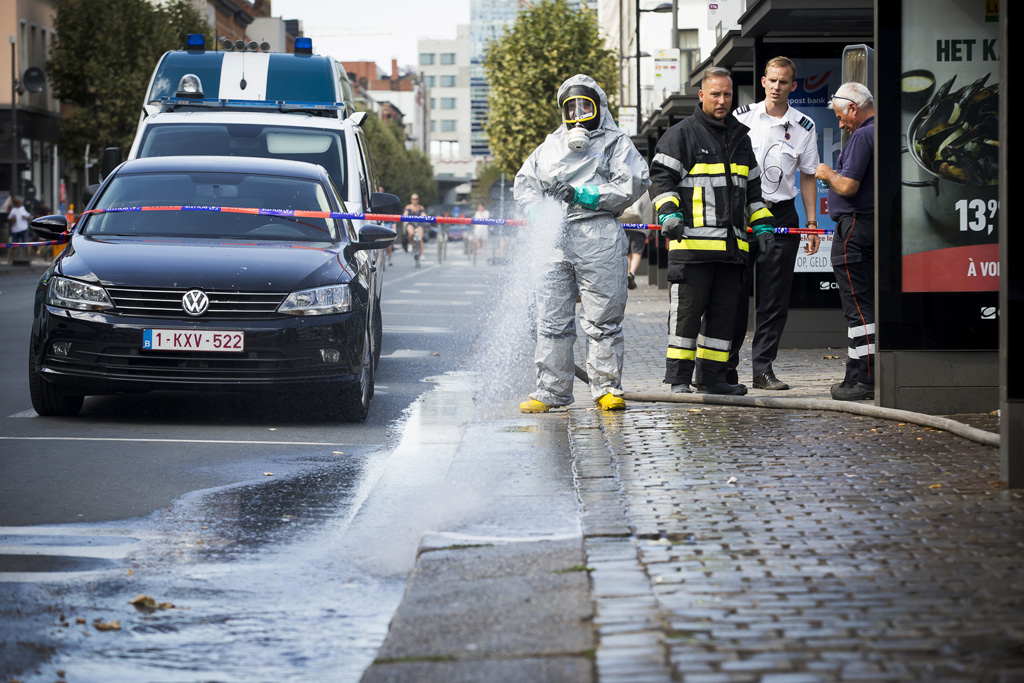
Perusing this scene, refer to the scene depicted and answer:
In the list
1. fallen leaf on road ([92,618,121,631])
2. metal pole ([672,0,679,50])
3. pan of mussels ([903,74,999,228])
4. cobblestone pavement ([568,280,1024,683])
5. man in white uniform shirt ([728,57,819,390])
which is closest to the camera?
cobblestone pavement ([568,280,1024,683])

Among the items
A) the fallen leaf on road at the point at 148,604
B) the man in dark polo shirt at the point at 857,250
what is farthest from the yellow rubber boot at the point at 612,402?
the fallen leaf on road at the point at 148,604

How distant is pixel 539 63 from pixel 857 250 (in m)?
43.2

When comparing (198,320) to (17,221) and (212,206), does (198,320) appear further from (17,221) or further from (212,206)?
(17,221)

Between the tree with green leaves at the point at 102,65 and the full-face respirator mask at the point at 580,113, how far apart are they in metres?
49.3

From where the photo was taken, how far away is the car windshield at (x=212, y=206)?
9523 mm

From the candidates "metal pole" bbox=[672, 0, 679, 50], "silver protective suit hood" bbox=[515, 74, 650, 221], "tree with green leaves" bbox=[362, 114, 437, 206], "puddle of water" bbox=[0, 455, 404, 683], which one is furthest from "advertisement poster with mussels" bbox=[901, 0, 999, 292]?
"tree with green leaves" bbox=[362, 114, 437, 206]

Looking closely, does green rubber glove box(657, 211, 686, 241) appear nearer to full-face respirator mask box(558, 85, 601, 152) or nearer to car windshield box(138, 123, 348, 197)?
full-face respirator mask box(558, 85, 601, 152)

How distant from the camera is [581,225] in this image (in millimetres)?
8344

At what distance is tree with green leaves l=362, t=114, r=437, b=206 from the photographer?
4636 inches

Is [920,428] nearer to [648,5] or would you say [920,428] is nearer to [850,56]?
[850,56]

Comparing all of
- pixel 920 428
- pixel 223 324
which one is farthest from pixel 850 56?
pixel 223 324

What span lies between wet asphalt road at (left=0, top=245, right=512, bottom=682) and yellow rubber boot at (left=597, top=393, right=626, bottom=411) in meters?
1.24

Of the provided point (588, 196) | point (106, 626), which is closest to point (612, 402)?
point (588, 196)

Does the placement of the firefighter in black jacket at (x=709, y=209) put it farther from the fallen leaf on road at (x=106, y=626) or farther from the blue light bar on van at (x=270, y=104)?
the blue light bar on van at (x=270, y=104)
